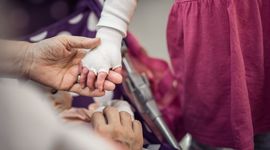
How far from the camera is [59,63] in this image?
53 centimetres

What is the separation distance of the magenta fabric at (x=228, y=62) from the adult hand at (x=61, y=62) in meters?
0.15

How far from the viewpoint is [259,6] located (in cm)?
54

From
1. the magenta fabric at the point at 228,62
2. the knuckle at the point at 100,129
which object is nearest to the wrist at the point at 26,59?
the knuckle at the point at 100,129

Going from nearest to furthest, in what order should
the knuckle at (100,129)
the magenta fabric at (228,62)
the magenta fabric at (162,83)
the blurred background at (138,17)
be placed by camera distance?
the knuckle at (100,129), the magenta fabric at (228,62), the blurred background at (138,17), the magenta fabric at (162,83)

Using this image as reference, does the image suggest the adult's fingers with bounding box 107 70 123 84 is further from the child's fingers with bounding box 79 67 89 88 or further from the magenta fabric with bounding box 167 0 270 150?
the magenta fabric with bounding box 167 0 270 150

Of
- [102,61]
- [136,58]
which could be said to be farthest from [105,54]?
[136,58]

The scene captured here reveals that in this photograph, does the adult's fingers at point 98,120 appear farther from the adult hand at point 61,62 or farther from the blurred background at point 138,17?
the blurred background at point 138,17

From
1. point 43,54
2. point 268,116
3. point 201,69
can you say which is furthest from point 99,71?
point 268,116

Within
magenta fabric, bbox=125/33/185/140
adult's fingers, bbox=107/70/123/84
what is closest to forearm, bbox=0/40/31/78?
adult's fingers, bbox=107/70/123/84

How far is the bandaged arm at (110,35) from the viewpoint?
0.49 meters

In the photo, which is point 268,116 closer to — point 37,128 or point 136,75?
point 136,75

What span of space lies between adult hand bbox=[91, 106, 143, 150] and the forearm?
113 millimetres

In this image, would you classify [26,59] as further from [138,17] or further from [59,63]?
[138,17]

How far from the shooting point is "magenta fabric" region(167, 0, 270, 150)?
0.54 meters
